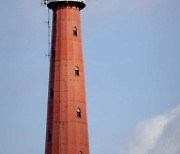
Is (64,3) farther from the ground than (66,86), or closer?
farther from the ground

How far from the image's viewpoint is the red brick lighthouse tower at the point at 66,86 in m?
72.2

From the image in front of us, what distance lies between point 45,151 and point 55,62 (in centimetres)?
968

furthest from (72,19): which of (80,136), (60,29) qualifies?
(80,136)

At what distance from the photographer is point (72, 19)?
2972 inches

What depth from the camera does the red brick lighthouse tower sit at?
72250mm

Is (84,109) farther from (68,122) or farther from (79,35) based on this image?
(79,35)

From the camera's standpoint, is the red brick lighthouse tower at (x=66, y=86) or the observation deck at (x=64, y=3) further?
the observation deck at (x=64, y=3)

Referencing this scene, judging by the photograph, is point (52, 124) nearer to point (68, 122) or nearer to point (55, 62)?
point (68, 122)

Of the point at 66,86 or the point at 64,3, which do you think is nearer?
the point at 66,86

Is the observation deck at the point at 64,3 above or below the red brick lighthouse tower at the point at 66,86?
above

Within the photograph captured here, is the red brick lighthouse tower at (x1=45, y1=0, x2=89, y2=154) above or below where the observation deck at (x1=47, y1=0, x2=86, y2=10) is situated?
below

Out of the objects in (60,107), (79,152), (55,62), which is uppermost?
(55,62)

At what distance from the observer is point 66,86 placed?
241 feet

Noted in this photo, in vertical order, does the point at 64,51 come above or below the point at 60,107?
above
